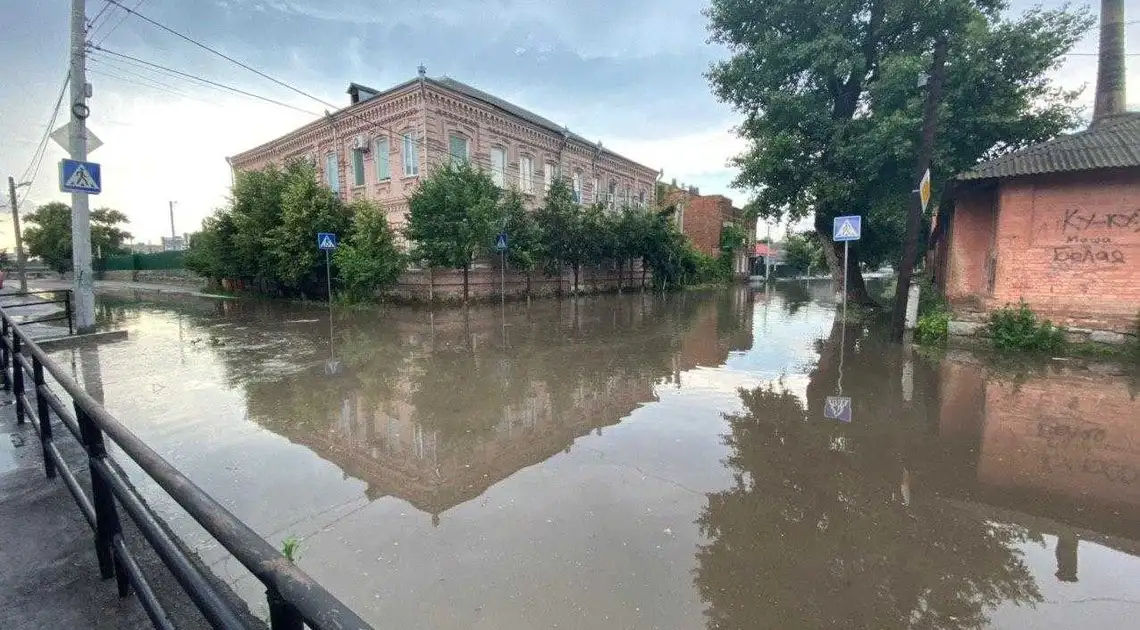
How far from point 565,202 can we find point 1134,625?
2128 cm

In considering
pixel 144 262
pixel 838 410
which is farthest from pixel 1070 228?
pixel 144 262

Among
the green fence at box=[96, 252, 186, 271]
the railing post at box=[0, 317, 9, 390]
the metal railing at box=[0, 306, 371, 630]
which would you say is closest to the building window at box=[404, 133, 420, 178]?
the railing post at box=[0, 317, 9, 390]

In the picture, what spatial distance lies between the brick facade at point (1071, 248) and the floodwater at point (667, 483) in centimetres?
187

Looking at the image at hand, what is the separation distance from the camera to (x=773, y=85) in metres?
17.1

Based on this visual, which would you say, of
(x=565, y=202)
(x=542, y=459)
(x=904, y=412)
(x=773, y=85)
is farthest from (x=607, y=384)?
(x=565, y=202)

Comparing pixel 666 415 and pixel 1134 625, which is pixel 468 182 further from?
pixel 1134 625

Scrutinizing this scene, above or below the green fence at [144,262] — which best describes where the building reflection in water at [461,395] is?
below

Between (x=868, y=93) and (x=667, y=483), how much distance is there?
17.8 m

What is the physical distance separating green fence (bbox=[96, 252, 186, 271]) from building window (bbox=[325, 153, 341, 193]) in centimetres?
2228

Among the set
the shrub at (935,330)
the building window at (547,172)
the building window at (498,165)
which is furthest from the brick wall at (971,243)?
the building window at (547,172)

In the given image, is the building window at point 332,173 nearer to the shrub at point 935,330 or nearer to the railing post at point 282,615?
the shrub at point 935,330

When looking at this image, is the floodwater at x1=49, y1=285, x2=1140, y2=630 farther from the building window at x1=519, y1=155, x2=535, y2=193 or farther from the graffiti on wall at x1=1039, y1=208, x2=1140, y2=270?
the building window at x1=519, y1=155, x2=535, y2=193

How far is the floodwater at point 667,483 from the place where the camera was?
3027mm

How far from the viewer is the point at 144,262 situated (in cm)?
4412
